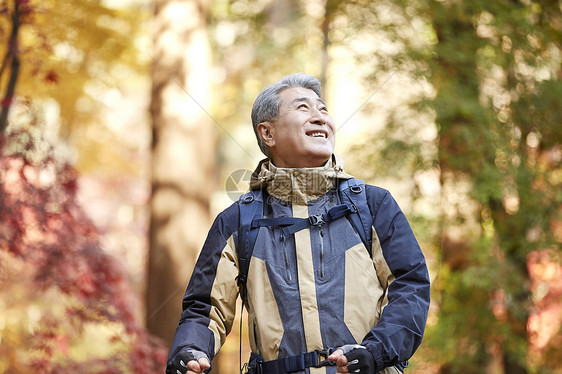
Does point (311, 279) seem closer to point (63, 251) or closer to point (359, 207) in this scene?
point (359, 207)

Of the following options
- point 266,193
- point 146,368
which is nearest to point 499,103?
point 146,368

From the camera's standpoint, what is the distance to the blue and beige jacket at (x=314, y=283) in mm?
1930

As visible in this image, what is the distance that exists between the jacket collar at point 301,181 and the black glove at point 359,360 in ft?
1.77

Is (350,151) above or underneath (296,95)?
above

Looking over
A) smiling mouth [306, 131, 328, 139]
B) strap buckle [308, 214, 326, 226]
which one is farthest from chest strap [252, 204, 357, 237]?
smiling mouth [306, 131, 328, 139]

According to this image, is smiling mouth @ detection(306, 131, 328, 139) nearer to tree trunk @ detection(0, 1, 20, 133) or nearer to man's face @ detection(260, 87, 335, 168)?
man's face @ detection(260, 87, 335, 168)

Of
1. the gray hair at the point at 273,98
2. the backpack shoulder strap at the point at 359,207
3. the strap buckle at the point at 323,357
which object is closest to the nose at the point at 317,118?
the gray hair at the point at 273,98

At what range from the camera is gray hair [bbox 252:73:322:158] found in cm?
229

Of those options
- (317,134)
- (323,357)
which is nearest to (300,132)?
(317,134)

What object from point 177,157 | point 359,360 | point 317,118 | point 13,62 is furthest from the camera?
point 177,157

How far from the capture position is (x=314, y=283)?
1983mm

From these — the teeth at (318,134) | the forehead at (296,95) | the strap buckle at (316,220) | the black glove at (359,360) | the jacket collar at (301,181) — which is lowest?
the black glove at (359,360)

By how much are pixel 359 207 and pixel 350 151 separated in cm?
413

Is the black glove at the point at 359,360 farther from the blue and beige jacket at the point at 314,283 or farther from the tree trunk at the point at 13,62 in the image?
the tree trunk at the point at 13,62
